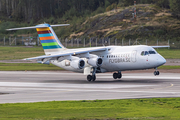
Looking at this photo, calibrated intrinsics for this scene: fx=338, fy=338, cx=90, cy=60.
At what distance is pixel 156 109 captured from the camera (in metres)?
15.5

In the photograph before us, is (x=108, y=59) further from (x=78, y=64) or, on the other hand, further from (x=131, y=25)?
(x=131, y=25)

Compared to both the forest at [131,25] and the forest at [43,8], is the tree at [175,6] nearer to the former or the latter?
the forest at [131,25]

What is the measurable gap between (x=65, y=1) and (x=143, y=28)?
235 ft

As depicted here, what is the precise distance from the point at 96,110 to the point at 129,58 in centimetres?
1537

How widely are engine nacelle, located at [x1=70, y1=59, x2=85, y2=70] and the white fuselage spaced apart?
0.58 m

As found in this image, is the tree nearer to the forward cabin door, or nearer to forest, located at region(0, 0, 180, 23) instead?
forest, located at region(0, 0, 180, 23)

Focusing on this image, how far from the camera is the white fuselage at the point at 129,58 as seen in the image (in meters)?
29.2

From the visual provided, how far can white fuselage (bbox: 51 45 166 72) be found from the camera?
29.2 metres

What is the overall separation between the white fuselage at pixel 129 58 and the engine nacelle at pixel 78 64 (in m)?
0.58

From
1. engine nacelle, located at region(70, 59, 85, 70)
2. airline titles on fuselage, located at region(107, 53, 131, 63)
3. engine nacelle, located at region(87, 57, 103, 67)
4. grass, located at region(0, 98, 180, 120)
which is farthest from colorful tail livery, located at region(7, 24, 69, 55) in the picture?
grass, located at region(0, 98, 180, 120)

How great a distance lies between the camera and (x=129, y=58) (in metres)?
30.1

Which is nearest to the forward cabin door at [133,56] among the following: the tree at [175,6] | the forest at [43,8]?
the tree at [175,6]

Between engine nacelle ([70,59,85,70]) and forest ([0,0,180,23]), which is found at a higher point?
forest ([0,0,180,23])

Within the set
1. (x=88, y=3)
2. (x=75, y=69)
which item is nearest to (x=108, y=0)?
(x=88, y=3)
